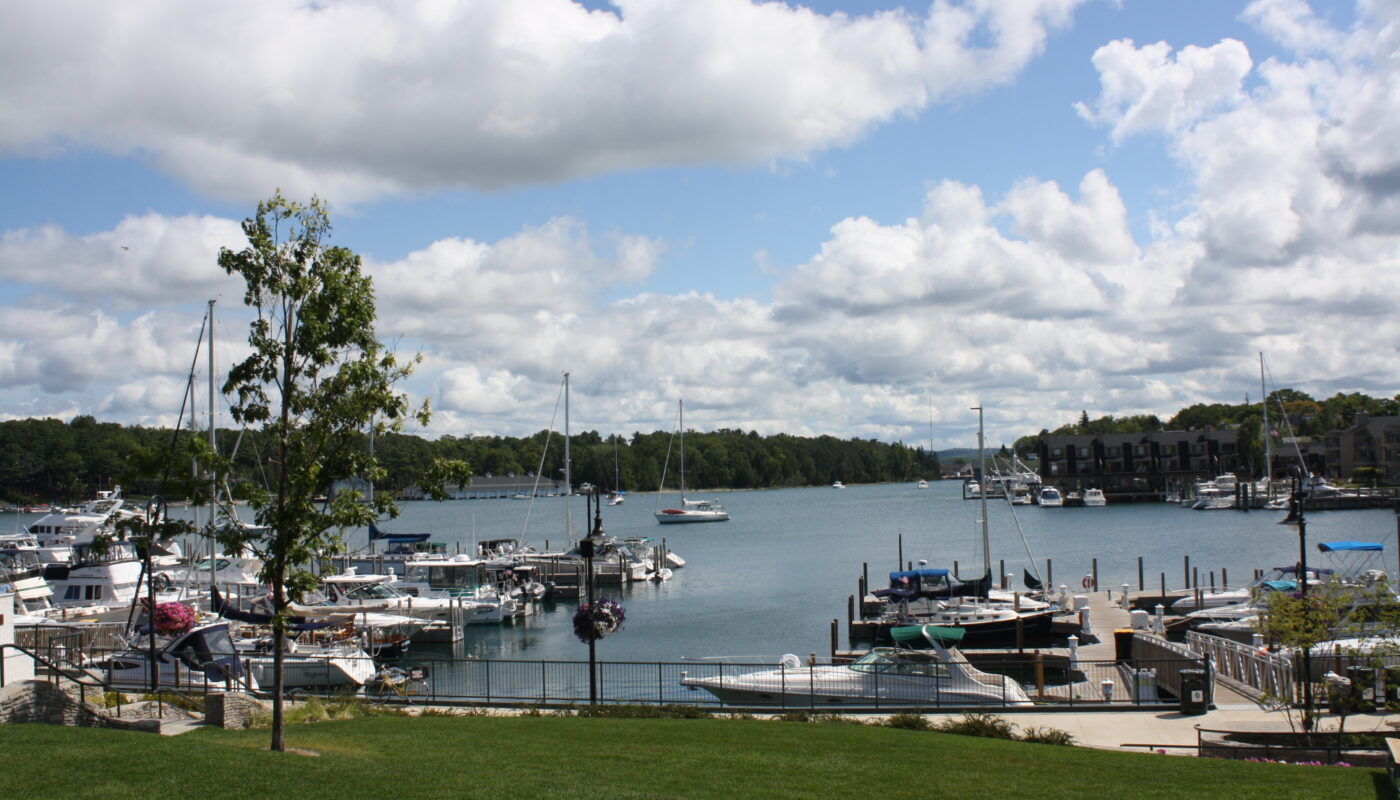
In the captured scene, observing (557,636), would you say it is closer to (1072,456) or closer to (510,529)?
(510,529)

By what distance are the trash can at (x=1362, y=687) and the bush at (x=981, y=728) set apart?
634 cm

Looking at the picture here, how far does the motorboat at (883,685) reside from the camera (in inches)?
1106

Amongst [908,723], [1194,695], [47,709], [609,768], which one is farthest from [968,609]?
[47,709]

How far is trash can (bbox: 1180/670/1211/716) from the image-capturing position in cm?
2458

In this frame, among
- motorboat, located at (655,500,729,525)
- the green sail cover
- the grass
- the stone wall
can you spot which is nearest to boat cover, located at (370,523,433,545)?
the green sail cover

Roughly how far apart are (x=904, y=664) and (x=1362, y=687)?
10.9 metres

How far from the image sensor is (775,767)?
16.8m

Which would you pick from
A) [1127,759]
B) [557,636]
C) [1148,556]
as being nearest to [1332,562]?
[1148,556]

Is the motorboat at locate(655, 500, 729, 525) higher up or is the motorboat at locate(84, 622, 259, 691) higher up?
the motorboat at locate(84, 622, 259, 691)

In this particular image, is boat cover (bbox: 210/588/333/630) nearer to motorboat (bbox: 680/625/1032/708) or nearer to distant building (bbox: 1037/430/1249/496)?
motorboat (bbox: 680/625/1032/708)

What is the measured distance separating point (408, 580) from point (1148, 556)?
56.4m

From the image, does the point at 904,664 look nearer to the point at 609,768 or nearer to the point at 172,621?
the point at 609,768

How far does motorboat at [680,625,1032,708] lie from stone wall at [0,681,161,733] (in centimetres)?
1480

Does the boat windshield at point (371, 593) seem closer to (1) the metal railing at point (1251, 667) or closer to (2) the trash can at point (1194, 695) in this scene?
(1) the metal railing at point (1251, 667)
